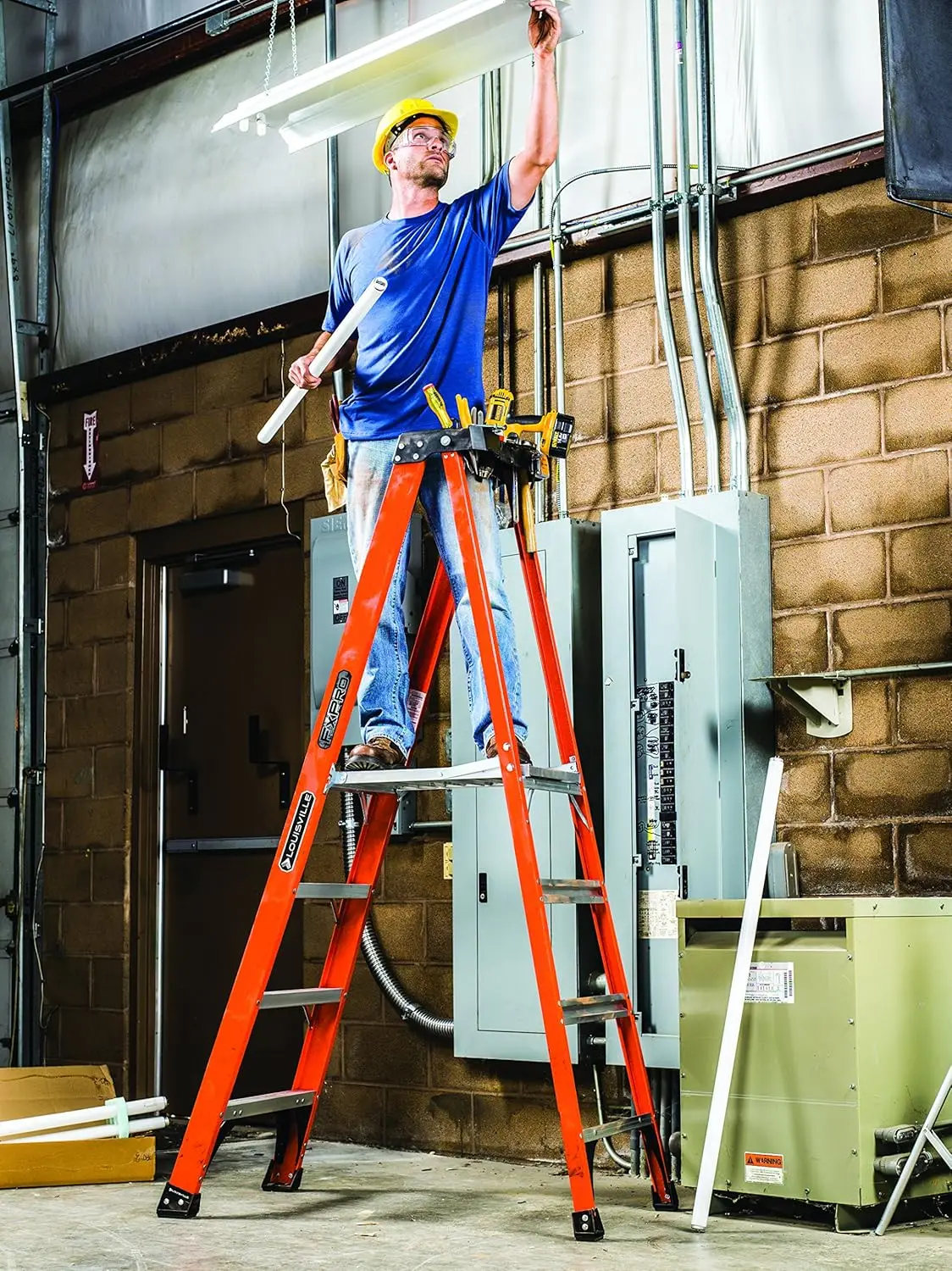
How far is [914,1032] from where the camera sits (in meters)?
3.56

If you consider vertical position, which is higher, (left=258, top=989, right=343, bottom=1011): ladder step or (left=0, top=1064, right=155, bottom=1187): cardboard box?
(left=258, top=989, right=343, bottom=1011): ladder step

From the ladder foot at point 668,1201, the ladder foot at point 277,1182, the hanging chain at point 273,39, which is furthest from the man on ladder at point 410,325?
the hanging chain at point 273,39

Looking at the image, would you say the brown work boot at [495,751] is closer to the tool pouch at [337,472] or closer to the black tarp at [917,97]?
the tool pouch at [337,472]

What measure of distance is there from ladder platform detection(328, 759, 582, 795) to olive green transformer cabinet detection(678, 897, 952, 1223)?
0.44 metres

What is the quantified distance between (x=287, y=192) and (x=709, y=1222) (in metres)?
3.65

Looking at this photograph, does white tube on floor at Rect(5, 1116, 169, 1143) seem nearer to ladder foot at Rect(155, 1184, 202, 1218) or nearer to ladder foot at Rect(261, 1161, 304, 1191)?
ladder foot at Rect(261, 1161, 304, 1191)

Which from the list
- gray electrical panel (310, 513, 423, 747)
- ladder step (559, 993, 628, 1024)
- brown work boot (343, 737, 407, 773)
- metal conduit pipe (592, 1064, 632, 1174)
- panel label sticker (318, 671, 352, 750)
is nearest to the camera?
ladder step (559, 993, 628, 1024)

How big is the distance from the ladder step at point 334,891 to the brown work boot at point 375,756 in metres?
0.27

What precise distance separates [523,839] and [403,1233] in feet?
2.90

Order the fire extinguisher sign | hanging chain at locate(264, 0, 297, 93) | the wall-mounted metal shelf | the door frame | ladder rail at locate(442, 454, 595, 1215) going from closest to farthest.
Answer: ladder rail at locate(442, 454, 595, 1215) → the wall-mounted metal shelf → hanging chain at locate(264, 0, 297, 93) → the door frame → the fire extinguisher sign

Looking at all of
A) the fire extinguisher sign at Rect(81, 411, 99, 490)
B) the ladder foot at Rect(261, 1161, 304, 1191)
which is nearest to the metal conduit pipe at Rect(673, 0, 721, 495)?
the ladder foot at Rect(261, 1161, 304, 1191)

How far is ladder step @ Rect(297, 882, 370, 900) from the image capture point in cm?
361

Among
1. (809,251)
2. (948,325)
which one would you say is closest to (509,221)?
(809,251)

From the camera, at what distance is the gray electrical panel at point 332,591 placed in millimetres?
4996
